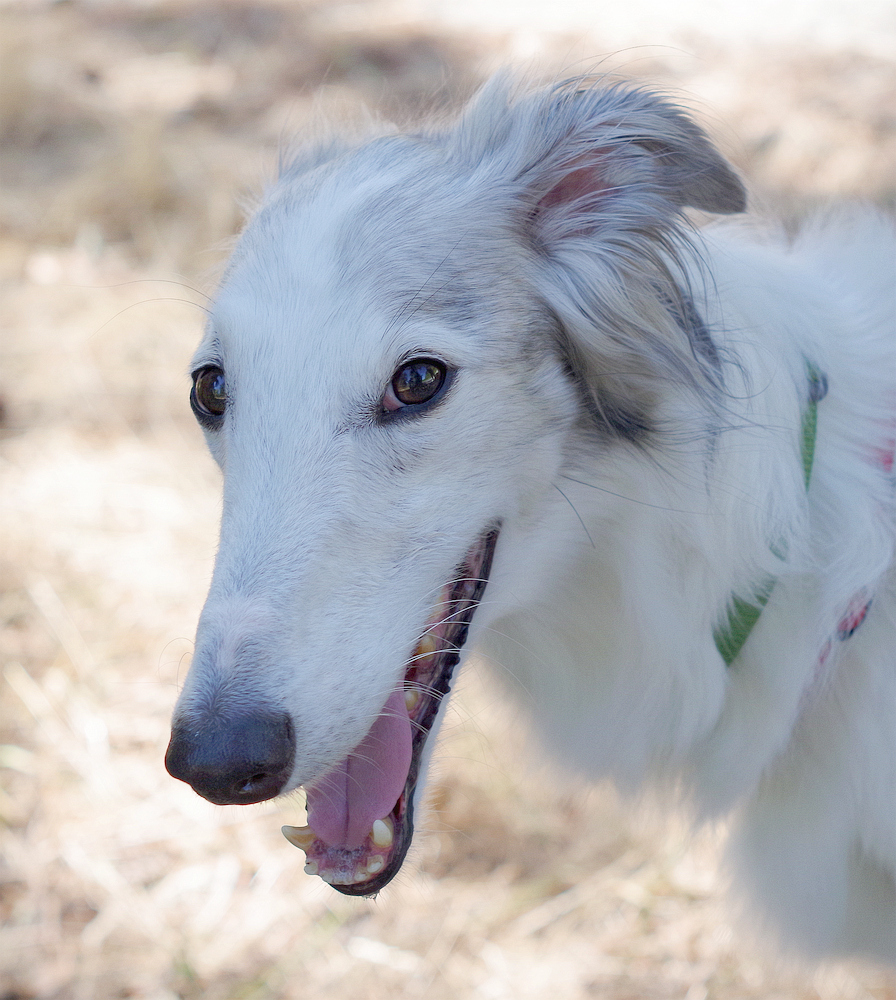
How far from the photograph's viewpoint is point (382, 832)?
5.34ft

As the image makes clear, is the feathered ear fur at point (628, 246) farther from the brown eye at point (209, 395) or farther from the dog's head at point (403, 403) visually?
the brown eye at point (209, 395)

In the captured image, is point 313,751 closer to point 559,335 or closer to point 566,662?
point 566,662

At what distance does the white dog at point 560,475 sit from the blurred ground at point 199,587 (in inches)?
11.8

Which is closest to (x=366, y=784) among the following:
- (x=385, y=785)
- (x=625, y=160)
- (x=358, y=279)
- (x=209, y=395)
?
(x=385, y=785)

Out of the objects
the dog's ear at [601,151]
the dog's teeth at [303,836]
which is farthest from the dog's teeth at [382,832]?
the dog's ear at [601,151]

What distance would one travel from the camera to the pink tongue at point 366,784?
5.36ft

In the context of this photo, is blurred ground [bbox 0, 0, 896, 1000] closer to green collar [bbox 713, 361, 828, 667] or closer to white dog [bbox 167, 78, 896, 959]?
white dog [bbox 167, 78, 896, 959]

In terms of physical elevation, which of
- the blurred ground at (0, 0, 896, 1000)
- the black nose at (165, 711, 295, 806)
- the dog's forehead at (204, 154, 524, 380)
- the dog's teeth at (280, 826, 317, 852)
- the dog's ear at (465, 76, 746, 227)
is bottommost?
the blurred ground at (0, 0, 896, 1000)

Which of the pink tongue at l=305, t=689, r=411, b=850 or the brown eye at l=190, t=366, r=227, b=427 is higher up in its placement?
the brown eye at l=190, t=366, r=227, b=427

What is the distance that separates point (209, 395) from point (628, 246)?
0.81m

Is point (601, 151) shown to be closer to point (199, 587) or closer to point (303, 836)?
point (303, 836)

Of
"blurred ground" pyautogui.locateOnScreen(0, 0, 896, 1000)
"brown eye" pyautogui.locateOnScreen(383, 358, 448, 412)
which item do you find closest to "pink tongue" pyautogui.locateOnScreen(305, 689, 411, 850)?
"blurred ground" pyautogui.locateOnScreen(0, 0, 896, 1000)

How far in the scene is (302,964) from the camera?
259cm

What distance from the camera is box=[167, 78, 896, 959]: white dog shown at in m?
1.50
